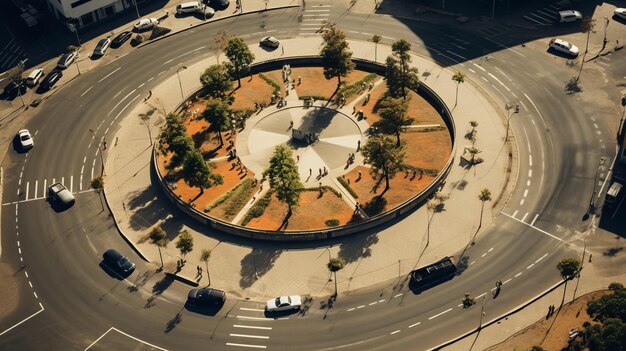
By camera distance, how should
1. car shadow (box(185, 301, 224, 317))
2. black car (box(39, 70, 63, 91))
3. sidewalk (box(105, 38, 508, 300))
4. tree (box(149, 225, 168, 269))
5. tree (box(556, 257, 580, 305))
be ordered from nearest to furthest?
tree (box(556, 257, 580, 305)) → car shadow (box(185, 301, 224, 317)) → sidewalk (box(105, 38, 508, 300)) → tree (box(149, 225, 168, 269)) → black car (box(39, 70, 63, 91))

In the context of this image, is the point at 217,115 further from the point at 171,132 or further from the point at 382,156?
the point at 382,156

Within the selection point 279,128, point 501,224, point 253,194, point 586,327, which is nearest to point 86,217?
point 253,194

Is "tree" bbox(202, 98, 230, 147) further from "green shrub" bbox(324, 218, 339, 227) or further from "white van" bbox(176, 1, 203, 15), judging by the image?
"white van" bbox(176, 1, 203, 15)

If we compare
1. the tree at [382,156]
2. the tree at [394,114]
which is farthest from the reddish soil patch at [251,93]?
the tree at [382,156]

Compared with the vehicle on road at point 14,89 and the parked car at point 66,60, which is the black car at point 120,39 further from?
the vehicle on road at point 14,89

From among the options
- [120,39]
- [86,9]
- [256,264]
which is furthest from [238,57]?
[256,264]

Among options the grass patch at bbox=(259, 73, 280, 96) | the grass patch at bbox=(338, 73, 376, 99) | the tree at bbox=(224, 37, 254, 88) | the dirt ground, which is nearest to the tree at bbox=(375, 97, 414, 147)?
the grass patch at bbox=(338, 73, 376, 99)

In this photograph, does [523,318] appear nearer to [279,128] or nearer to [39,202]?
[279,128]
